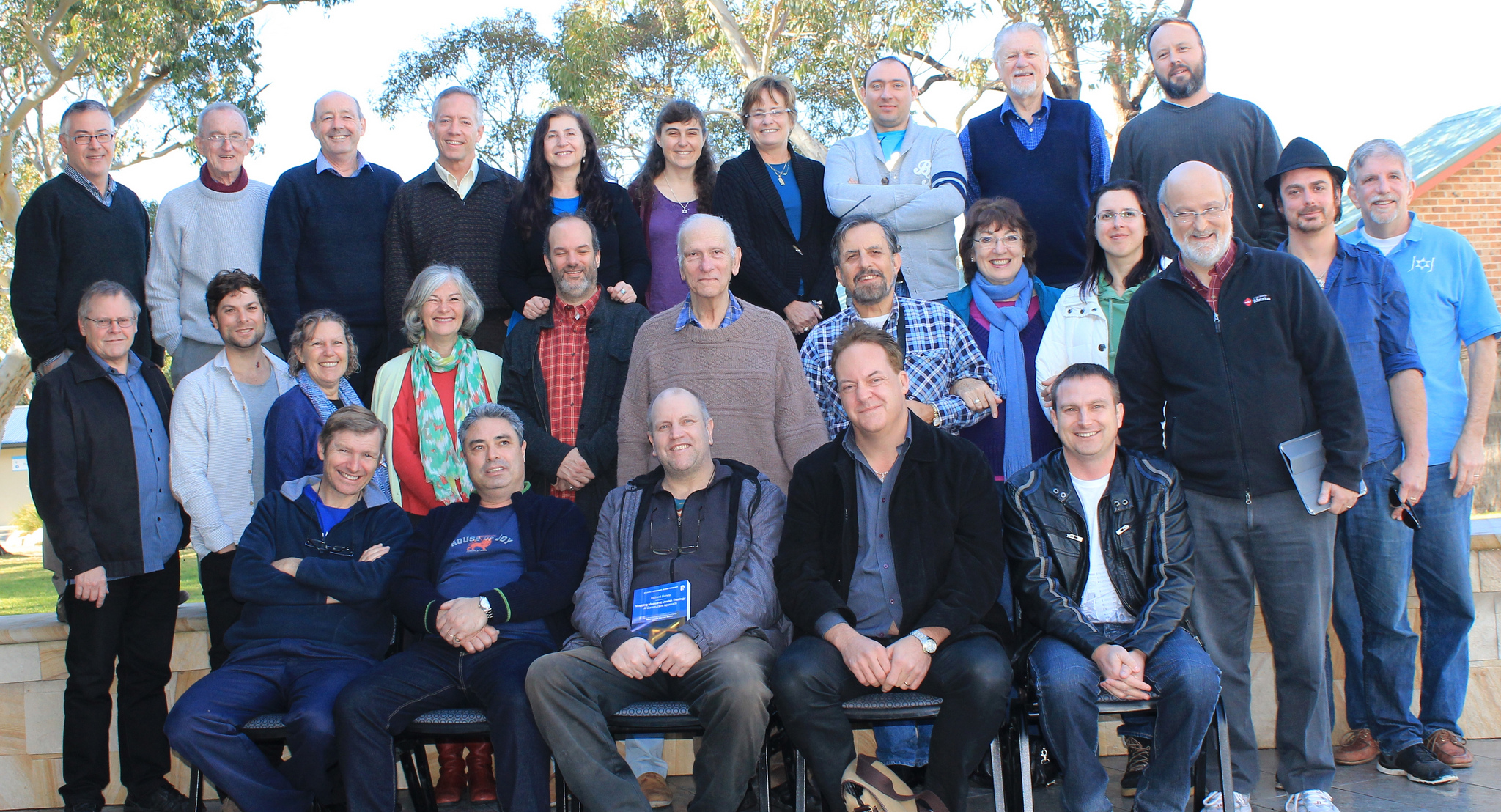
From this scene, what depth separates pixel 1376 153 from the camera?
4.26 m

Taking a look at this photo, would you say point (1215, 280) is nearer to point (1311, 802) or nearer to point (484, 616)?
point (1311, 802)

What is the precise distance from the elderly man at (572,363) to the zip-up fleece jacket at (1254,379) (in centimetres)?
211

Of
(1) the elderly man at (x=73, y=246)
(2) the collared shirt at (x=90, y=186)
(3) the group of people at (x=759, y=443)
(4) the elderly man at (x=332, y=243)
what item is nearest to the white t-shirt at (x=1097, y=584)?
(3) the group of people at (x=759, y=443)

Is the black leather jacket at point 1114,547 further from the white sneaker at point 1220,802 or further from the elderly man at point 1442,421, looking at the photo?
the elderly man at point 1442,421

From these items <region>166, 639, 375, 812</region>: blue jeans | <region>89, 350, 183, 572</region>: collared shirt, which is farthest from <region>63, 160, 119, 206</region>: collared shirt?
<region>166, 639, 375, 812</region>: blue jeans

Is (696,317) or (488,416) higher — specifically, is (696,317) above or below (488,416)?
above

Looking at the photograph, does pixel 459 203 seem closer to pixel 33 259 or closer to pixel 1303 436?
pixel 33 259

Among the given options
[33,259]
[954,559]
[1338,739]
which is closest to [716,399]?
[954,559]

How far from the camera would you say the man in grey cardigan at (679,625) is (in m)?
3.31

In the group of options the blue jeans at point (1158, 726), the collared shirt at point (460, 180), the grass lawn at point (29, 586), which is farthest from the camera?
the grass lawn at point (29, 586)

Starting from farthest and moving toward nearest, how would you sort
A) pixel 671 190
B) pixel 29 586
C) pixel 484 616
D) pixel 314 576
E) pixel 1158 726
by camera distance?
pixel 29 586, pixel 671 190, pixel 314 576, pixel 484 616, pixel 1158 726

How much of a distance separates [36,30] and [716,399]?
1525cm

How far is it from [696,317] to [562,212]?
106 cm

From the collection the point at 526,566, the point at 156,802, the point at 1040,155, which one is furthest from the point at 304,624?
the point at 1040,155
